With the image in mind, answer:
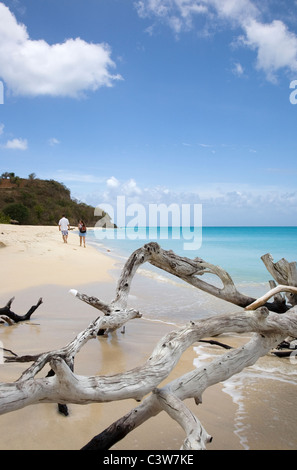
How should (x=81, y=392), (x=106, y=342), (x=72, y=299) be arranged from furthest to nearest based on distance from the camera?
(x=72, y=299), (x=106, y=342), (x=81, y=392)

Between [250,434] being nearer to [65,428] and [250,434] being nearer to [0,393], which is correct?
[65,428]

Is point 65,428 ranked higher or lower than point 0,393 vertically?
lower

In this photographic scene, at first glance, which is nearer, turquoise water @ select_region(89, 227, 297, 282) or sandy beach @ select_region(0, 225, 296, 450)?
sandy beach @ select_region(0, 225, 296, 450)

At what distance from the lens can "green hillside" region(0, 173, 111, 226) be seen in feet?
174

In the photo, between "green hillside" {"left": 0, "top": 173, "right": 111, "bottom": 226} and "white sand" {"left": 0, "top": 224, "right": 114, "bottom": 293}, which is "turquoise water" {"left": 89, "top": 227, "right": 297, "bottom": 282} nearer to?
"white sand" {"left": 0, "top": 224, "right": 114, "bottom": 293}

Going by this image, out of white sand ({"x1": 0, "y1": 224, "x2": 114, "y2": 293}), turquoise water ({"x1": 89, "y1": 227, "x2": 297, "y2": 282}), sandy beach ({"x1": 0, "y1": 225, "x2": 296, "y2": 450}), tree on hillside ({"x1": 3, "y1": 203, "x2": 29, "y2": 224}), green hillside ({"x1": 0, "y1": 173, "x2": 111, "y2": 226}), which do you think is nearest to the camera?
sandy beach ({"x1": 0, "y1": 225, "x2": 296, "y2": 450})

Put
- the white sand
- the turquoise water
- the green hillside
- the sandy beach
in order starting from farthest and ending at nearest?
the green hillside → the turquoise water → the white sand → the sandy beach

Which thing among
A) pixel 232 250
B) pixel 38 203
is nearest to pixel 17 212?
pixel 38 203

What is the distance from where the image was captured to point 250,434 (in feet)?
8.62

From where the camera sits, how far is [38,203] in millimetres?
64750

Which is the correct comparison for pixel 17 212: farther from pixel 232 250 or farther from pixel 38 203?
pixel 232 250

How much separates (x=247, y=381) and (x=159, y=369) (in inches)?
70.4

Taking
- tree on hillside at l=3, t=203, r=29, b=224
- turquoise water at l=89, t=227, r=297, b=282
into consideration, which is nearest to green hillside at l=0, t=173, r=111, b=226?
tree on hillside at l=3, t=203, r=29, b=224
